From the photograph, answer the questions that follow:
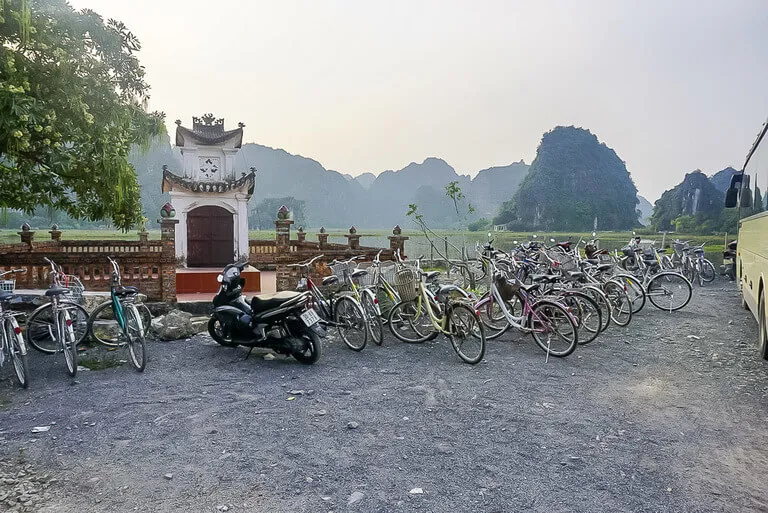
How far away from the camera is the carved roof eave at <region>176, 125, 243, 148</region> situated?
15.8m

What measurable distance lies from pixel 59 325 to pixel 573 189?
5728cm

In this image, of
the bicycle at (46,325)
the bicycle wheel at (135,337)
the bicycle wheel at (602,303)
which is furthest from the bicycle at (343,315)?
the bicycle wheel at (602,303)

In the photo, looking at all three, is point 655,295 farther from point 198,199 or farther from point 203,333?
point 198,199

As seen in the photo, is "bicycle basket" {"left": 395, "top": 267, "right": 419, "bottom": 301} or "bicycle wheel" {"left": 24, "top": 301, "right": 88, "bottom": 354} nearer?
"bicycle wheel" {"left": 24, "top": 301, "right": 88, "bottom": 354}

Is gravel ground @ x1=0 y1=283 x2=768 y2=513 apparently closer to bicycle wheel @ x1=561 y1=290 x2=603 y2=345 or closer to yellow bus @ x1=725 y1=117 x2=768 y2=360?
bicycle wheel @ x1=561 y1=290 x2=603 y2=345

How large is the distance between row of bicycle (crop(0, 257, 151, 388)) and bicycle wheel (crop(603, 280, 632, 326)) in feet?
21.0

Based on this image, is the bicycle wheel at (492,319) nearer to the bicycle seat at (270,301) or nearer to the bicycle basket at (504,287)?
the bicycle basket at (504,287)

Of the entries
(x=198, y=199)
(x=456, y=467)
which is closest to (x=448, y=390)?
(x=456, y=467)

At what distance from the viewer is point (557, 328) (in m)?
5.71

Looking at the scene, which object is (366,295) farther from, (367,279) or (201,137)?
(201,137)

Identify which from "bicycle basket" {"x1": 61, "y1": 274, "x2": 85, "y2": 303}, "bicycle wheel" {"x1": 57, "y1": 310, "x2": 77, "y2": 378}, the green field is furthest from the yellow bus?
"bicycle basket" {"x1": 61, "y1": 274, "x2": 85, "y2": 303}

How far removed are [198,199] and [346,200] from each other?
7518 centimetres

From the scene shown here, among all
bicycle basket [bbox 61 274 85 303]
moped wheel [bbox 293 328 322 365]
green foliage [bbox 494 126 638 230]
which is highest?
green foliage [bbox 494 126 638 230]

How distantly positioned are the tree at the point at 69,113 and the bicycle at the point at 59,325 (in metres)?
1.26
